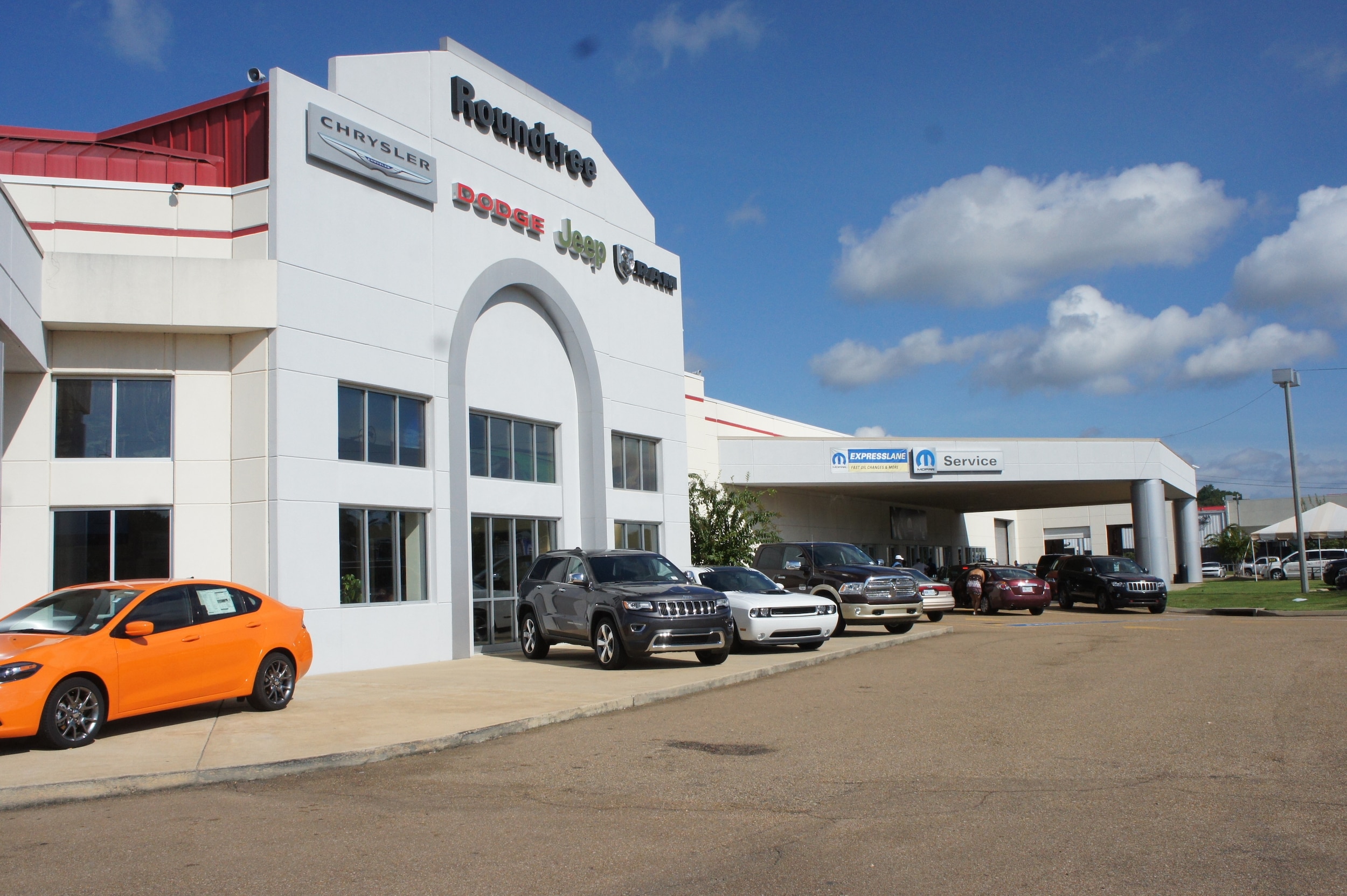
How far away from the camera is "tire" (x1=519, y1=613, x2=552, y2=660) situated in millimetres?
18000

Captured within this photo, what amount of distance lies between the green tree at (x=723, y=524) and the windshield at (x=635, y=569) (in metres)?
14.0

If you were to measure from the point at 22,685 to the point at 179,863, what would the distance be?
420cm

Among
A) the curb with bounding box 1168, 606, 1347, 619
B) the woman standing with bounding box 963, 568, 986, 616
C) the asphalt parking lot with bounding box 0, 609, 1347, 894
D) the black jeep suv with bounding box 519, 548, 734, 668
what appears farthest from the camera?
the woman standing with bounding box 963, 568, 986, 616

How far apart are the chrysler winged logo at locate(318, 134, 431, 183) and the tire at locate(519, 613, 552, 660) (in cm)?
820

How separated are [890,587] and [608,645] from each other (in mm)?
7487

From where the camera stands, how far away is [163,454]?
53.1ft

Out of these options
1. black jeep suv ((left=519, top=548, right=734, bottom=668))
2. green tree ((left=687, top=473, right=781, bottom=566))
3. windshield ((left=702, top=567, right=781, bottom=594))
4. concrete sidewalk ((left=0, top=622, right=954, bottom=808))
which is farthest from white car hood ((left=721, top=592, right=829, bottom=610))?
green tree ((left=687, top=473, right=781, bottom=566))

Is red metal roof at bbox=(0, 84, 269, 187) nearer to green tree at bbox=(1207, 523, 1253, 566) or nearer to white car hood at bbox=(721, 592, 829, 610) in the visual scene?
white car hood at bbox=(721, 592, 829, 610)

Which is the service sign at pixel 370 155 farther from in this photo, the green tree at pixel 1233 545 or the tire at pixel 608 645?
the green tree at pixel 1233 545

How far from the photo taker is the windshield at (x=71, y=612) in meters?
10.1

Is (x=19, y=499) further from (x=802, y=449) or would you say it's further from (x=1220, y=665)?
(x=802, y=449)

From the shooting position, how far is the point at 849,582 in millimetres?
21219

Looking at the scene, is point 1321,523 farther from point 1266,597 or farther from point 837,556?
point 837,556

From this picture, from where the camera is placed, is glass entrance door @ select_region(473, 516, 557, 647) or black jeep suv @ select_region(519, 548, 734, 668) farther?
glass entrance door @ select_region(473, 516, 557, 647)
